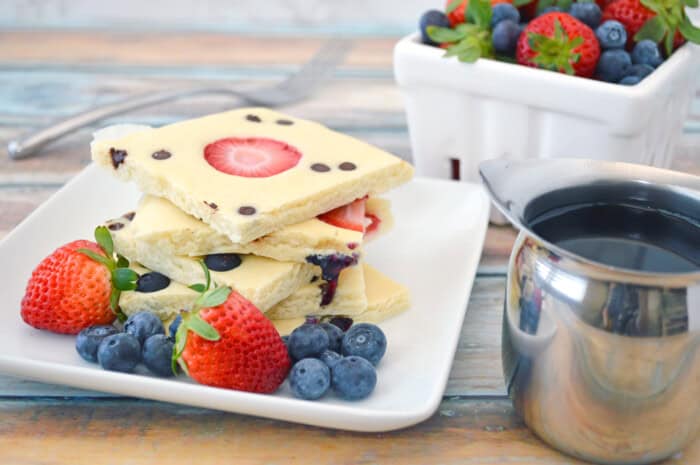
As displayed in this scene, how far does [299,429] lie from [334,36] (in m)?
1.74

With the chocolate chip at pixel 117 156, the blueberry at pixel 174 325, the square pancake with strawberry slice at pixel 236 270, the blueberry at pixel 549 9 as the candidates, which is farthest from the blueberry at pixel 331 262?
the blueberry at pixel 549 9

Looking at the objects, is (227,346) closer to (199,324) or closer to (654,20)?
(199,324)

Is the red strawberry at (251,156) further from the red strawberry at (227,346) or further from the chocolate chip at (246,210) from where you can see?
the red strawberry at (227,346)

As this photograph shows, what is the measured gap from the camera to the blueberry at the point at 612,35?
1.43 meters

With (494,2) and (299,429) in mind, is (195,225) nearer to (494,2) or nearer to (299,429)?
(299,429)

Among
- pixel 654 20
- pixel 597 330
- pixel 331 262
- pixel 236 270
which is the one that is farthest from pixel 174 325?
pixel 654 20

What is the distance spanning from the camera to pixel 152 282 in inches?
48.2

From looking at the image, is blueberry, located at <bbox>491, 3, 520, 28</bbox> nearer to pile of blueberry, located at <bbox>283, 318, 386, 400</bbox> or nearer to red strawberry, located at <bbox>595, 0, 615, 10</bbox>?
red strawberry, located at <bbox>595, 0, 615, 10</bbox>

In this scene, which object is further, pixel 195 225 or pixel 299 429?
pixel 195 225

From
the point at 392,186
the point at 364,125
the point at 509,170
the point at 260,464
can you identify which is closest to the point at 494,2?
the point at 392,186

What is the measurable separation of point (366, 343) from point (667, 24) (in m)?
0.77

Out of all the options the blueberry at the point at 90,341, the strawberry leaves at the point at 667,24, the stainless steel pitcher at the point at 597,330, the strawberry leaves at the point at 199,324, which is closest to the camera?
the stainless steel pitcher at the point at 597,330

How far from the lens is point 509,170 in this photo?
1.01 metres

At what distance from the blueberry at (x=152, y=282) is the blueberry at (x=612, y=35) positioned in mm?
769
